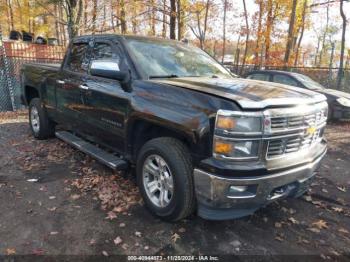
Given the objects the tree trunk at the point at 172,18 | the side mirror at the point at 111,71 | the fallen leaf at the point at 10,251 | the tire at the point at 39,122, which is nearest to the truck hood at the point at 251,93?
the side mirror at the point at 111,71

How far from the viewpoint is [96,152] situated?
455cm

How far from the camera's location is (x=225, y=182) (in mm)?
2785

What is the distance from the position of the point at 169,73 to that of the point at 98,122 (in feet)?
4.16

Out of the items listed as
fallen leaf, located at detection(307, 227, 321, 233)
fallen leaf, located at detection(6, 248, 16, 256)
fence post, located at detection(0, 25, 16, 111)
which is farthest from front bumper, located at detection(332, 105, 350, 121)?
fence post, located at detection(0, 25, 16, 111)

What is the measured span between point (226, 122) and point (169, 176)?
966 millimetres

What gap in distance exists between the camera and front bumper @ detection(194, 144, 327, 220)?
111 inches

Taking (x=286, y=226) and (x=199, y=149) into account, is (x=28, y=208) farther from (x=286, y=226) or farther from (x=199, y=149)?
(x=286, y=226)

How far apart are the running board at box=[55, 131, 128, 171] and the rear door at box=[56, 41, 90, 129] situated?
0.78 feet

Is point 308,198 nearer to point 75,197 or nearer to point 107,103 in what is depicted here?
point 107,103

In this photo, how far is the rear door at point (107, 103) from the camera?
156 inches

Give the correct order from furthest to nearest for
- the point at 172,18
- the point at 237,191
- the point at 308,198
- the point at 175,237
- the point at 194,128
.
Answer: the point at 172,18 < the point at 308,198 < the point at 175,237 < the point at 194,128 < the point at 237,191

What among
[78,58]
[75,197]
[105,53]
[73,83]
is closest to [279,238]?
[75,197]

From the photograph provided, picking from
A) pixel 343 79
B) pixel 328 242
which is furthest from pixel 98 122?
pixel 343 79

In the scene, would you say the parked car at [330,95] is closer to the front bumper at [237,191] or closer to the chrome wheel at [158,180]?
the front bumper at [237,191]
